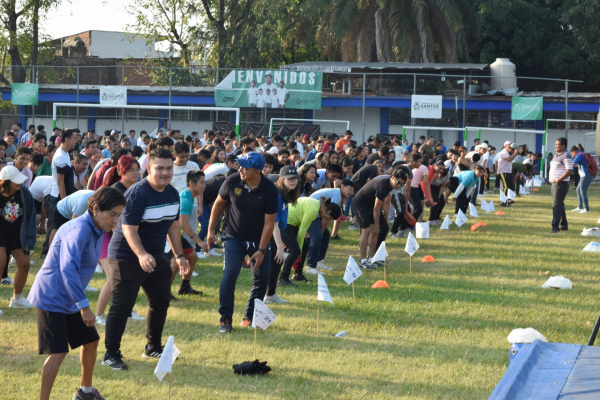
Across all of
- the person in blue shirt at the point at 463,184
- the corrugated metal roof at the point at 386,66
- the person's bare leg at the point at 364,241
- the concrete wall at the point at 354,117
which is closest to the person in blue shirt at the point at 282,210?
the person's bare leg at the point at 364,241

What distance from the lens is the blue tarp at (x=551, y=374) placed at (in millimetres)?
5180

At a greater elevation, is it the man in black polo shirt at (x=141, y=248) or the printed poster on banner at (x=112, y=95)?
the printed poster on banner at (x=112, y=95)

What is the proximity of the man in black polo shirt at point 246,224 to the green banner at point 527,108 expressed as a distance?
941 inches

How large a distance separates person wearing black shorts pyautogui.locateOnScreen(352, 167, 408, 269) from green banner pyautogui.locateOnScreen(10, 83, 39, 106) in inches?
870

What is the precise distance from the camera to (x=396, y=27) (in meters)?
36.6

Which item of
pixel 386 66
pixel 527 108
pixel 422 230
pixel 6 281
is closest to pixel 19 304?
pixel 6 281

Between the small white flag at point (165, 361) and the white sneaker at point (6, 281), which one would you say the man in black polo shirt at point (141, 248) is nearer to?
the small white flag at point (165, 361)

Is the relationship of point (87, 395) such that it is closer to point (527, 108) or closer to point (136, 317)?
point (136, 317)

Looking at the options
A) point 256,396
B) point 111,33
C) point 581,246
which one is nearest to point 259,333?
point 256,396

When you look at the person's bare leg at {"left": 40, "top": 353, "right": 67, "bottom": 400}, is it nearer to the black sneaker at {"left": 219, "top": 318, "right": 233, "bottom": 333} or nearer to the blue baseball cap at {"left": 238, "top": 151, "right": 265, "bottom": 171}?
the black sneaker at {"left": 219, "top": 318, "right": 233, "bottom": 333}

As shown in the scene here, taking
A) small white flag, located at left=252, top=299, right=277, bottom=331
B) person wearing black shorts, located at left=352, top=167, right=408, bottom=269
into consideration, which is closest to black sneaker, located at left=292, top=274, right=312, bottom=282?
person wearing black shorts, located at left=352, top=167, right=408, bottom=269

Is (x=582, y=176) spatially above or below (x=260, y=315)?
above

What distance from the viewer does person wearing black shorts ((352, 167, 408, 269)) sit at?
419 inches

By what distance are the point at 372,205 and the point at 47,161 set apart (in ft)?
18.5
